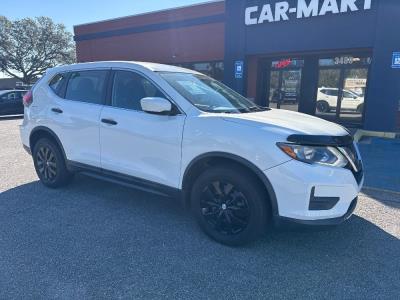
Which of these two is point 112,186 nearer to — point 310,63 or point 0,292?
point 0,292

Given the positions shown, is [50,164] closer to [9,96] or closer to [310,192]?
[310,192]

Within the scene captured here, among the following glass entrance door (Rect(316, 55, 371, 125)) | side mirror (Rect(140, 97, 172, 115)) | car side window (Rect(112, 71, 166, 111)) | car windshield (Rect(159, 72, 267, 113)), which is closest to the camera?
side mirror (Rect(140, 97, 172, 115))

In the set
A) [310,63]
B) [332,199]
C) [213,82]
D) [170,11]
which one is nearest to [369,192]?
[332,199]

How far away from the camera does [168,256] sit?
3125 millimetres

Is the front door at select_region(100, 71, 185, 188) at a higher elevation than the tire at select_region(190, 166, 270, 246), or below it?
higher

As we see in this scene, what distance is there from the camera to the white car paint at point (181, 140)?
2863mm

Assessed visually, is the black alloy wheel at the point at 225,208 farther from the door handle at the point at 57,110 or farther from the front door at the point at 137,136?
the door handle at the point at 57,110

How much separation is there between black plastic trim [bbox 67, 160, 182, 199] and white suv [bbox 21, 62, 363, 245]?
14 mm

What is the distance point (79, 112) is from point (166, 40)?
45.0ft

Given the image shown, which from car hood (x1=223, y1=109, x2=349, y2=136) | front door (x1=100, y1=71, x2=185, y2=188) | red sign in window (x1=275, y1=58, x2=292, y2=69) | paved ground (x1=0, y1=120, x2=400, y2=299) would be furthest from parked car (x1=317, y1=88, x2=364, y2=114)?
front door (x1=100, y1=71, x2=185, y2=188)

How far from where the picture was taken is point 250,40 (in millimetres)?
13500

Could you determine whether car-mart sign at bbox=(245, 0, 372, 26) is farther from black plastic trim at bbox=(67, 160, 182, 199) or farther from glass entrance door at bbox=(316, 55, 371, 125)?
black plastic trim at bbox=(67, 160, 182, 199)

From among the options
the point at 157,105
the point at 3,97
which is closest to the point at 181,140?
the point at 157,105

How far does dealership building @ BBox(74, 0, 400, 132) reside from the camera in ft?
35.1
